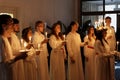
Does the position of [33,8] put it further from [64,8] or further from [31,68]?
[31,68]

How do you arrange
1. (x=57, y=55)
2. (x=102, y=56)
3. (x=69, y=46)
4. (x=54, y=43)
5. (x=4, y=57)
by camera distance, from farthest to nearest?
(x=69, y=46), (x=57, y=55), (x=54, y=43), (x=102, y=56), (x=4, y=57)

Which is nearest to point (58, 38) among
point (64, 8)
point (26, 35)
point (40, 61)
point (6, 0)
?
point (40, 61)

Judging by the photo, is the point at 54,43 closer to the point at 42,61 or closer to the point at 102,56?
the point at 42,61

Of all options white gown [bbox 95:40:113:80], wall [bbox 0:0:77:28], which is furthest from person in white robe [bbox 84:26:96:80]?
wall [bbox 0:0:77:28]

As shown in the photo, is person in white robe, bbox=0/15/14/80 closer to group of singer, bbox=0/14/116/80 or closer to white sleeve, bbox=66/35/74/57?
group of singer, bbox=0/14/116/80

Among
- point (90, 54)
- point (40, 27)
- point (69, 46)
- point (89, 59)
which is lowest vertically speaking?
point (89, 59)

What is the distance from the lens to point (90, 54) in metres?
8.05

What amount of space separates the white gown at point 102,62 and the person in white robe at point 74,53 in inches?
35.6

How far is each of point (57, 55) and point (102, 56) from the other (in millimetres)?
1173

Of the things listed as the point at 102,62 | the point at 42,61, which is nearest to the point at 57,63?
the point at 42,61

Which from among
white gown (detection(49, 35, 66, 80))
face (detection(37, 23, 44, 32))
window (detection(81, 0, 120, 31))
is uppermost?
window (detection(81, 0, 120, 31))

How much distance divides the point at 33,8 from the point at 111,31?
2716mm

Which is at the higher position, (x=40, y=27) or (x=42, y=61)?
(x=40, y=27)

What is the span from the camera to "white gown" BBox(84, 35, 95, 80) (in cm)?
801
